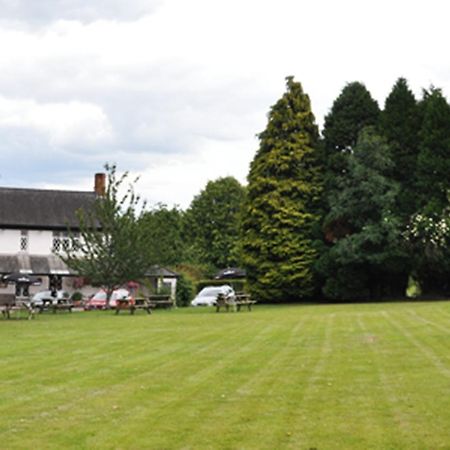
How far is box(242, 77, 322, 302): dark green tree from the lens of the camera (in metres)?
49.5

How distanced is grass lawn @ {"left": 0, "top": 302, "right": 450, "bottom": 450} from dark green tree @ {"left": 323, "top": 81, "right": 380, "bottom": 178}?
3035cm

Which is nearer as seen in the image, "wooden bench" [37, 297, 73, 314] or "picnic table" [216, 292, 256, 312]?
"picnic table" [216, 292, 256, 312]

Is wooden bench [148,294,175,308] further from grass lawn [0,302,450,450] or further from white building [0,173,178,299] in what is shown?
grass lawn [0,302,450,450]

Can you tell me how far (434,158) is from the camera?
149ft

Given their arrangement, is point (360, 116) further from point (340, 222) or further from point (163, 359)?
point (163, 359)

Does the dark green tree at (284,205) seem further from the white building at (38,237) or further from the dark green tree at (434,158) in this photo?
the white building at (38,237)

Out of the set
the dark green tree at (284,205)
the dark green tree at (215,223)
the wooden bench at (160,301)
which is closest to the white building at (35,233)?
the dark green tree at (284,205)

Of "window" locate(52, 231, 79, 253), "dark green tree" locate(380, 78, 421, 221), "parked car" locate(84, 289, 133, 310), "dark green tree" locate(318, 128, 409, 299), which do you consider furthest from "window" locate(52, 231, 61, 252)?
"dark green tree" locate(380, 78, 421, 221)

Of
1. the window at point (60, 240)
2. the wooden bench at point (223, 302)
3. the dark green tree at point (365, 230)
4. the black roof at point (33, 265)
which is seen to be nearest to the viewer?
the wooden bench at point (223, 302)

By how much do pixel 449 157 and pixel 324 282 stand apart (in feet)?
34.7

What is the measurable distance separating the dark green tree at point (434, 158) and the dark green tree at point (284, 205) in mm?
7030

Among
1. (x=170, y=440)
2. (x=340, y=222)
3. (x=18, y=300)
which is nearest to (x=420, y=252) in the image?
(x=340, y=222)

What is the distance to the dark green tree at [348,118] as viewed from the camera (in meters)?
51.0

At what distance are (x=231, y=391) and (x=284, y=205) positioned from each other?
3873 centimetres
